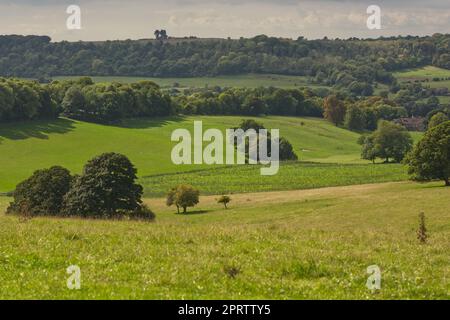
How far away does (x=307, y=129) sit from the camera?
197500 mm

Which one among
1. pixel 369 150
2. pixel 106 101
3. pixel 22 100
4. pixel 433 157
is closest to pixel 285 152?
pixel 369 150

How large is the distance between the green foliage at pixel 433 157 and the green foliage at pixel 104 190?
42.5 metres

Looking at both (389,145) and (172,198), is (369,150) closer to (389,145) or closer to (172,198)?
(389,145)

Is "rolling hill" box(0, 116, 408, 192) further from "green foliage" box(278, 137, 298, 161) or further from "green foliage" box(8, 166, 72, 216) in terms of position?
"green foliage" box(8, 166, 72, 216)

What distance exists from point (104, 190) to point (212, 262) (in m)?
49.0

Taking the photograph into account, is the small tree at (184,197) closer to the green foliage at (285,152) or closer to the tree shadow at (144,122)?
the green foliage at (285,152)

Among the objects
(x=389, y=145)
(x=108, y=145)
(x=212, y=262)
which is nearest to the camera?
(x=212, y=262)

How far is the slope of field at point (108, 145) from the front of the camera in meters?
131

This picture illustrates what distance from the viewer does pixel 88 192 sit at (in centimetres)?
6462

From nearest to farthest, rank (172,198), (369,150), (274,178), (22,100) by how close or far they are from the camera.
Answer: (172,198)
(274,178)
(369,150)
(22,100)

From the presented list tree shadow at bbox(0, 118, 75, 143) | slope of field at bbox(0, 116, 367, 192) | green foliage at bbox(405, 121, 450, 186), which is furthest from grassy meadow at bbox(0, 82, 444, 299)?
tree shadow at bbox(0, 118, 75, 143)

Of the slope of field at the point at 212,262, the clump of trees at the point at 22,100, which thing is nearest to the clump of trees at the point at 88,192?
the slope of field at the point at 212,262

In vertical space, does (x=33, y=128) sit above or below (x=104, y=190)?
below

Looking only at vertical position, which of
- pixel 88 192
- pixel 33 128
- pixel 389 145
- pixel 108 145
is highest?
pixel 88 192
